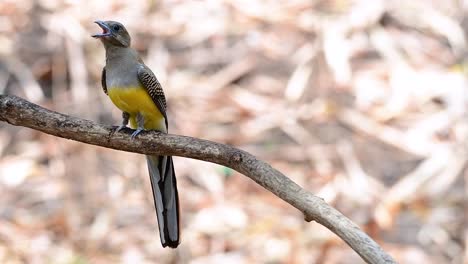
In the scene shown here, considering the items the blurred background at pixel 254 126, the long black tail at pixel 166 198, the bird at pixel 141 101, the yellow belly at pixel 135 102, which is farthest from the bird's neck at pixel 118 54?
the blurred background at pixel 254 126

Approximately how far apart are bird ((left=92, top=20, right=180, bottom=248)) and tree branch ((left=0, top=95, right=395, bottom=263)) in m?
0.41

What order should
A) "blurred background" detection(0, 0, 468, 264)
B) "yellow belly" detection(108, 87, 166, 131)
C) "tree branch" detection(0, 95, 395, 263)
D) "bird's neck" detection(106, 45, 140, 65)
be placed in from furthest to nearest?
1. "blurred background" detection(0, 0, 468, 264)
2. "bird's neck" detection(106, 45, 140, 65)
3. "yellow belly" detection(108, 87, 166, 131)
4. "tree branch" detection(0, 95, 395, 263)

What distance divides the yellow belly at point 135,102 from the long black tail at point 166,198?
0.24 m

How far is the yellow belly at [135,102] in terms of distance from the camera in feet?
13.4

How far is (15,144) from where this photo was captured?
823 cm

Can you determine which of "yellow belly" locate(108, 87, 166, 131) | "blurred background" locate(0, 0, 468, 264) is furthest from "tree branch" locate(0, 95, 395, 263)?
"blurred background" locate(0, 0, 468, 264)

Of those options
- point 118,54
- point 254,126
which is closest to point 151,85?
point 118,54

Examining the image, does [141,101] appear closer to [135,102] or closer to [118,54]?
[135,102]

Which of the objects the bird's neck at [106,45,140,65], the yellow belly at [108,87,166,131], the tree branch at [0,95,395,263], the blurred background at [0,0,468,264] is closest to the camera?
the tree branch at [0,95,395,263]

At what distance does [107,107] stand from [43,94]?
2.36 feet

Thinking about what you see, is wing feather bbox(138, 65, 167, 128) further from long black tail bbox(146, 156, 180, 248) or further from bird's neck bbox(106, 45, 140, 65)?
long black tail bbox(146, 156, 180, 248)

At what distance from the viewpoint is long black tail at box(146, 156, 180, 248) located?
13.5ft

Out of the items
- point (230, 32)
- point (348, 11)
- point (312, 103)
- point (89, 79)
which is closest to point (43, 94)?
point (89, 79)

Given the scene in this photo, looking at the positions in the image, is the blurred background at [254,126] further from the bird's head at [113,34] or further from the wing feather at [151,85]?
the bird's head at [113,34]
